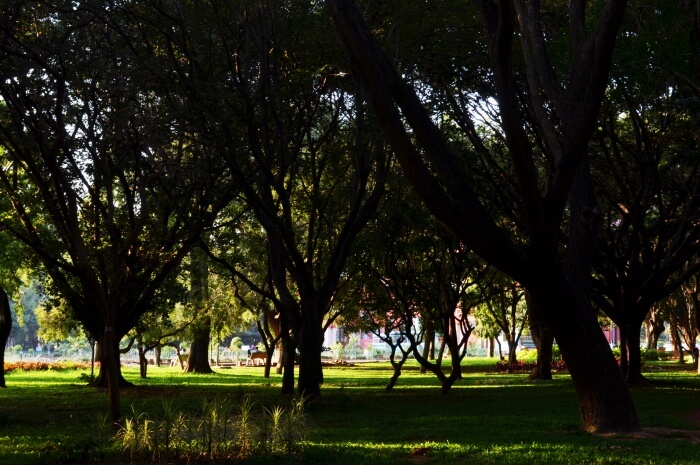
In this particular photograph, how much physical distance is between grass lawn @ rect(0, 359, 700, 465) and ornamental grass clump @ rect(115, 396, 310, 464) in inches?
7.7

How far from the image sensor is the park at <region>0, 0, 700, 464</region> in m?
10.6

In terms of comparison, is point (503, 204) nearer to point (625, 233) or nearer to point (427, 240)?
point (427, 240)

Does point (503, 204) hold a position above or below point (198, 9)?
below

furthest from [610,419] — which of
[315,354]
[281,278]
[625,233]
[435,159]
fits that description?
[625,233]

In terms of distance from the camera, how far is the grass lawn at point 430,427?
10.1 metres

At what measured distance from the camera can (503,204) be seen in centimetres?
2178

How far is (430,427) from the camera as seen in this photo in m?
14.0

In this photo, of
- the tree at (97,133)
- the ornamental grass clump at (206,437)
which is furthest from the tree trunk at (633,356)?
the ornamental grass clump at (206,437)

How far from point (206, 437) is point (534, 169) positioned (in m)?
5.14

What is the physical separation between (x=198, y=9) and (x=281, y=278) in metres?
6.92

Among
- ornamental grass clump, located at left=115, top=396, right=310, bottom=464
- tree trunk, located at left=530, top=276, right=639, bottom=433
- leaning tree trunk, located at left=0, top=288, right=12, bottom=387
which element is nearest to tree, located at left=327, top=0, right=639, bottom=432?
tree trunk, located at left=530, top=276, right=639, bottom=433

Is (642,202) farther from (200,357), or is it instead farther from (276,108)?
(200,357)

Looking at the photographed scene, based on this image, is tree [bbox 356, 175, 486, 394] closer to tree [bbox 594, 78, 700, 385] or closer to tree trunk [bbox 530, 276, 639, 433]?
tree [bbox 594, 78, 700, 385]

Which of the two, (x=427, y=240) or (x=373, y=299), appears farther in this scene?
(x=373, y=299)
